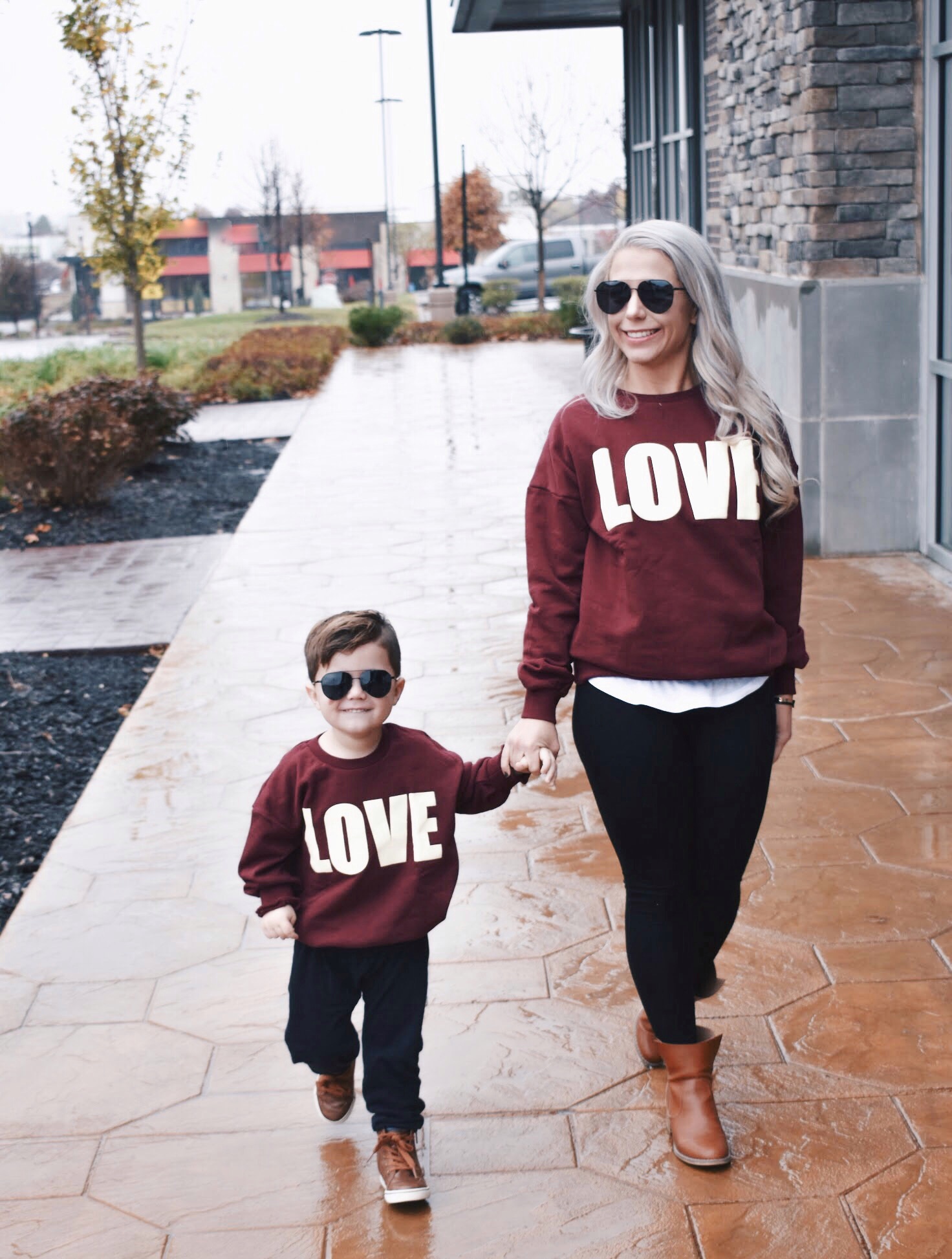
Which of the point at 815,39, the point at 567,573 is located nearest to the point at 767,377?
the point at 815,39

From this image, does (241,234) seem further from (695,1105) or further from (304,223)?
(695,1105)

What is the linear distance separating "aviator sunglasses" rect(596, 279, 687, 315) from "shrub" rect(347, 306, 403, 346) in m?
23.5

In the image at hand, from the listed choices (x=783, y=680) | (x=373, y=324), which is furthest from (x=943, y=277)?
(x=373, y=324)

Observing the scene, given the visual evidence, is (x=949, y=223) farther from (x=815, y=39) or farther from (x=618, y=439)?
(x=618, y=439)

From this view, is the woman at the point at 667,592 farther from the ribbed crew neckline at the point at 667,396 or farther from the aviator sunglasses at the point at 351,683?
the aviator sunglasses at the point at 351,683

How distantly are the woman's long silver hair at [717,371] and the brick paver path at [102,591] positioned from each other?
5184mm

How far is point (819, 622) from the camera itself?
691 cm

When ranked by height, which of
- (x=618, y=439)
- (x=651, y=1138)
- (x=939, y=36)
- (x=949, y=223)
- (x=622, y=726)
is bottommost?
(x=651, y=1138)

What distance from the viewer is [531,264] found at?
38125 mm

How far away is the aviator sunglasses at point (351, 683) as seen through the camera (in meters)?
2.67

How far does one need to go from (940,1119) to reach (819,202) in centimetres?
575

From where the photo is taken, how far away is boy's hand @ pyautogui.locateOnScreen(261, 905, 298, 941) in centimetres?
273

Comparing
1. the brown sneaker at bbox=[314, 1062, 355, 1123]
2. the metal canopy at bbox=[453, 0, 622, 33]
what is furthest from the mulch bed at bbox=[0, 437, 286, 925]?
the metal canopy at bbox=[453, 0, 622, 33]

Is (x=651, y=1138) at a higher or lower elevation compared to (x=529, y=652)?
lower
